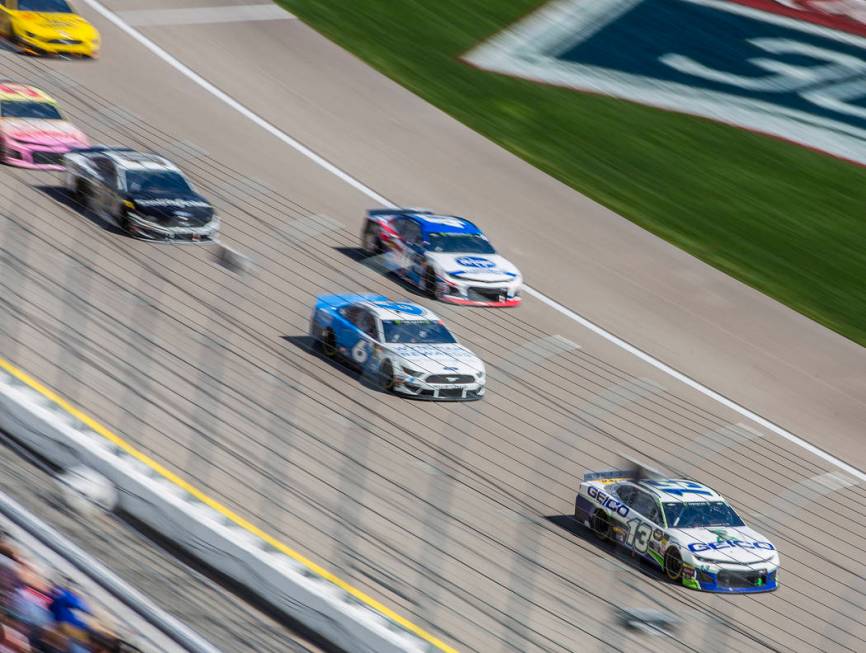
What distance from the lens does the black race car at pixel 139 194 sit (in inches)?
679

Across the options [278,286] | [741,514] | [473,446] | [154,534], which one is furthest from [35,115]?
[154,534]

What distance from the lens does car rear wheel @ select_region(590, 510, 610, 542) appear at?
13.0 m

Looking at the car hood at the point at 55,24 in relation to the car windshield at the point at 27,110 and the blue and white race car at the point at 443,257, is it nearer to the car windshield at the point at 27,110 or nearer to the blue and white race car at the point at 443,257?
the car windshield at the point at 27,110

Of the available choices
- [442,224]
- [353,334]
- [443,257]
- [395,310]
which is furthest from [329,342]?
[442,224]

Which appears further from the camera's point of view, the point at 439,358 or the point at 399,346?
the point at 399,346

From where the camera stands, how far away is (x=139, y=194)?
17.5 meters

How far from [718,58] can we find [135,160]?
14.2m

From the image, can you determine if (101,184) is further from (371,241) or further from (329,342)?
(329,342)

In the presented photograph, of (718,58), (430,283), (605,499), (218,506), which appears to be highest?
(218,506)

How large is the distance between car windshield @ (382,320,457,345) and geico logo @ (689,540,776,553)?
4.26m

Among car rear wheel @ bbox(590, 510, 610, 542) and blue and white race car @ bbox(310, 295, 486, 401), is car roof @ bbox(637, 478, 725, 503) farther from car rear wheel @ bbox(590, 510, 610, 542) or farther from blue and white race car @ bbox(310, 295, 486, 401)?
blue and white race car @ bbox(310, 295, 486, 401)

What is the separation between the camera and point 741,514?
13.8m

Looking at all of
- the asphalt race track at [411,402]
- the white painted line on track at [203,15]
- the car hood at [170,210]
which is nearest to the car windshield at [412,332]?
the asphalt race track at [411,402]

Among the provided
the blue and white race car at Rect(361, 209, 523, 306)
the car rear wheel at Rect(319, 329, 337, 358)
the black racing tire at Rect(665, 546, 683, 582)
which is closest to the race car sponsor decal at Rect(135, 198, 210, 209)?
the blue and white race car at Rect(361, 209, 523, 306)
